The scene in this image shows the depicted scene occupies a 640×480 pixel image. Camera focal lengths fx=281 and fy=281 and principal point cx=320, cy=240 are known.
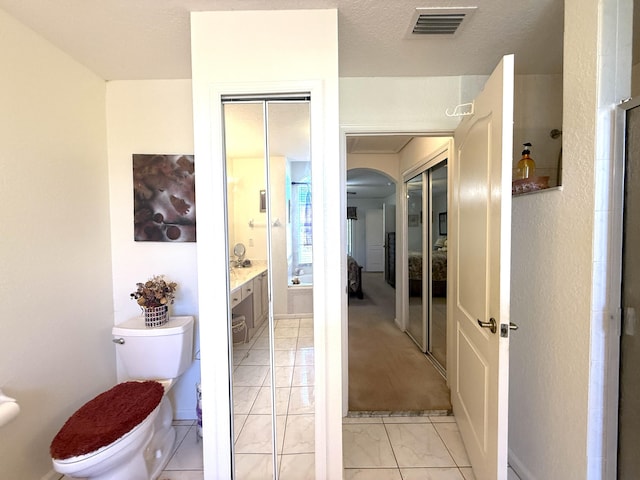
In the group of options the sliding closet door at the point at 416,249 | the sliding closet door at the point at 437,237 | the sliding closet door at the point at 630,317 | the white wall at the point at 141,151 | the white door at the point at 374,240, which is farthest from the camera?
the white door at the point at 374,240

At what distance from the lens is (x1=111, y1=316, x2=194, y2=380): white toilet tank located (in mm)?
1708

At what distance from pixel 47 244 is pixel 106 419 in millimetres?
962

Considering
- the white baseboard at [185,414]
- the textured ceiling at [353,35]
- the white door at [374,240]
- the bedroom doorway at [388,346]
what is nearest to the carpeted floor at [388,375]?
the bedroom doorway at [388,346]

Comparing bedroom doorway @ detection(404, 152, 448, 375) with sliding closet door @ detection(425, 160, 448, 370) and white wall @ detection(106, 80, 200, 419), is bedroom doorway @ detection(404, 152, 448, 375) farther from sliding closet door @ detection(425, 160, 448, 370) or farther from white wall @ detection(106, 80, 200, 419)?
white wall @ detection(106, 80, 200, 419)

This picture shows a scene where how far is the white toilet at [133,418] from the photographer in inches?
47.3

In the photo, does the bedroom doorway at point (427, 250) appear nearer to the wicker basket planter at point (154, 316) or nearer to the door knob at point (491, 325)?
the door knob at point (491, 325)

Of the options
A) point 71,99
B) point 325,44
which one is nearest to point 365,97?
point 325,44

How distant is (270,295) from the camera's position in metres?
1.46

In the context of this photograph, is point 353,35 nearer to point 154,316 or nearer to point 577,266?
point 577,266

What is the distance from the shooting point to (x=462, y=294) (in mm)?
1719

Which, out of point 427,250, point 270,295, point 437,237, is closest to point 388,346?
point 427,250

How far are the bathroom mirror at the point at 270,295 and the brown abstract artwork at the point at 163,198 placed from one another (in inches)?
27.1

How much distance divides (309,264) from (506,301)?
0.88 m

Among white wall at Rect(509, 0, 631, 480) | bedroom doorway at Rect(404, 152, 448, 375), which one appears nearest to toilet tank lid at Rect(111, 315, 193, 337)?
white wall at Rect(509, 0, 631, 480)
